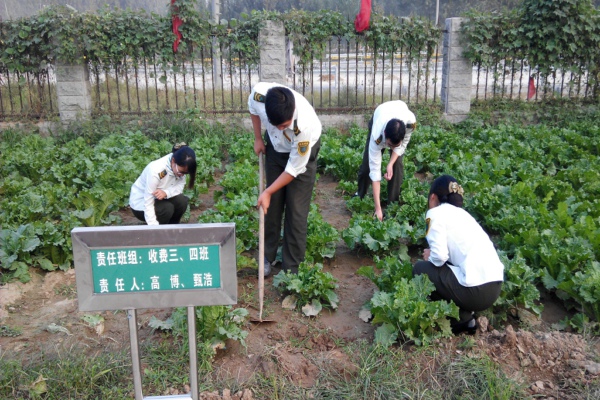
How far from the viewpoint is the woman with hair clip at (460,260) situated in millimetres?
4184

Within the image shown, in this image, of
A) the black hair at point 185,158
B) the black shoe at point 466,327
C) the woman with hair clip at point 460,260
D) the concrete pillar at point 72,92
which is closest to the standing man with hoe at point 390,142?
the woman with hair clip at point 460,260

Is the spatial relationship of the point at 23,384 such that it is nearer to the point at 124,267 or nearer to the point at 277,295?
the point at 124,267

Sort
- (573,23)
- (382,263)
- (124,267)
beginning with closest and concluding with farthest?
1. (124,267)
2. (382,263)
3. (573,23)

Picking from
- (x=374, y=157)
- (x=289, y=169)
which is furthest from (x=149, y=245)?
(x=374, y=157)

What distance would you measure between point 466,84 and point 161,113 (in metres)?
6.36

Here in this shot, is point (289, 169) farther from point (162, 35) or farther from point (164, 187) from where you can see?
point (162, 35)

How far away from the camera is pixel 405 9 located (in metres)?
37.5

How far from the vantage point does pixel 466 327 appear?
4.39 metres

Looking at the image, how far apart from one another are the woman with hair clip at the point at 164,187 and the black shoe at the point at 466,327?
104 inches

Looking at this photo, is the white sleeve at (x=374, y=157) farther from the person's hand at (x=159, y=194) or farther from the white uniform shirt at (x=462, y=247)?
the person's hand at (x=159, y=194)

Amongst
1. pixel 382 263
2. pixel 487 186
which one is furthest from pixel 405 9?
pixel 382 263

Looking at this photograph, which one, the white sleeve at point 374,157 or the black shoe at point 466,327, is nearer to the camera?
the black shoe at point 466,327

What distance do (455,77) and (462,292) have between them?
8.69 m

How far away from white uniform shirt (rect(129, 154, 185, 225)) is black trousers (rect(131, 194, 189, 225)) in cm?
10
